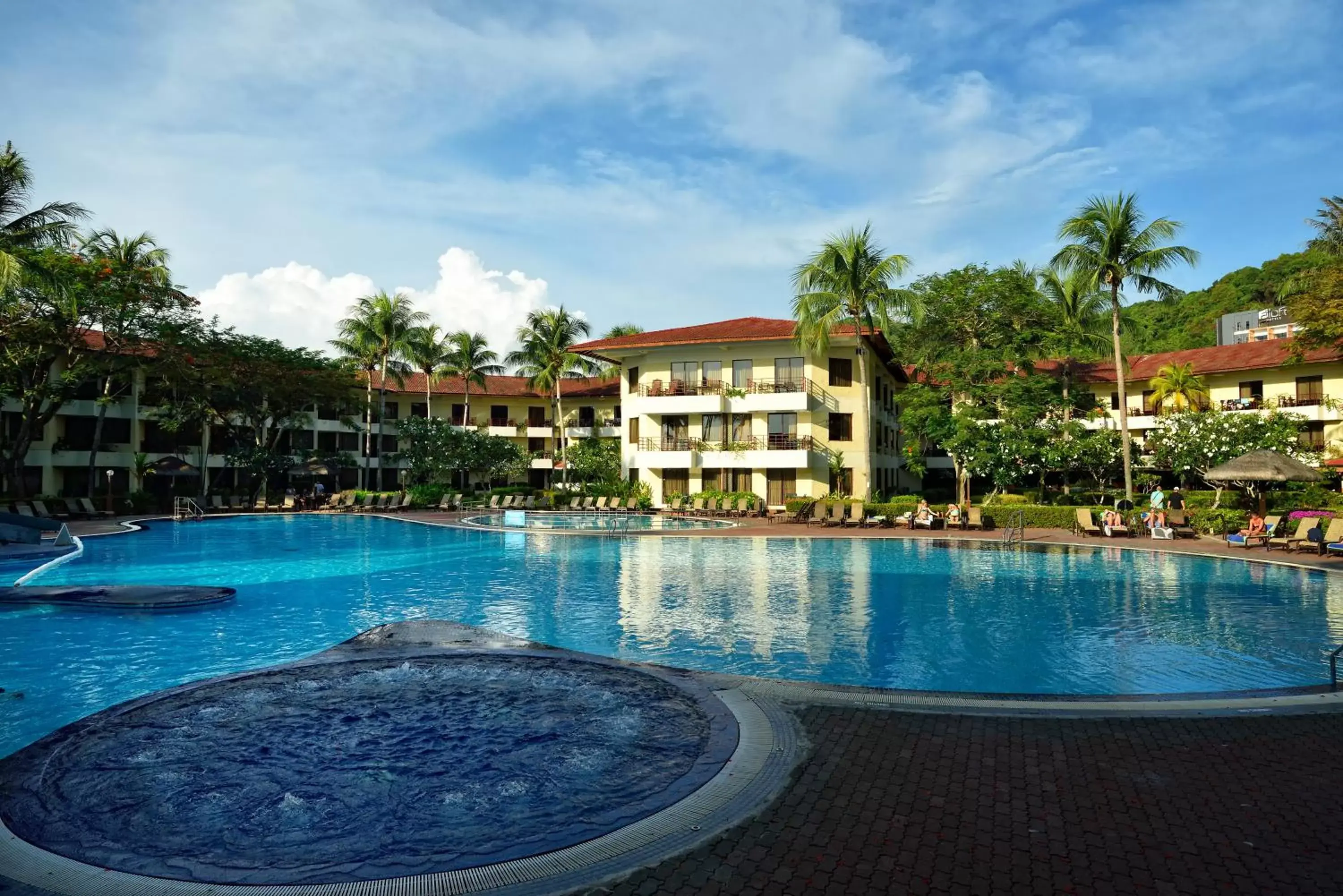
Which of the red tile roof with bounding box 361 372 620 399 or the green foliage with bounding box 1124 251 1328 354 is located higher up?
the green foliage with bounding box 1124 251 1328 354

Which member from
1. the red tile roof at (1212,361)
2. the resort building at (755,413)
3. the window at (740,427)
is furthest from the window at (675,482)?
the red tile roof at (1212,361)

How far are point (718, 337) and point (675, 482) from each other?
26.4ft

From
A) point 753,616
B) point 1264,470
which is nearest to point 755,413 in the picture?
point 1264,470

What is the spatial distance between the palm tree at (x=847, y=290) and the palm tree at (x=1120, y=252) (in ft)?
21.7

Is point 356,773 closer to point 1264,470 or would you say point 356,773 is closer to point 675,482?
point 1264,470

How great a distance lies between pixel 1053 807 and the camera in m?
5.18

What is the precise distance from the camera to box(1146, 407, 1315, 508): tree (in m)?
33.5

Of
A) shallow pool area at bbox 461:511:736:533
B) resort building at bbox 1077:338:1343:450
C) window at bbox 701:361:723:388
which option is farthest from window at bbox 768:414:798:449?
resort building at bbox 1077:338:1343:450

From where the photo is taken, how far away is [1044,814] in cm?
507

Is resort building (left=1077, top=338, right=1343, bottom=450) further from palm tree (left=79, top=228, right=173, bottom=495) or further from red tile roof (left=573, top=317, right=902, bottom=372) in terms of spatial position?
palm tree (left=79, top=228, right=173, bottom=495)

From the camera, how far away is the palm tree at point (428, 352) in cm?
4894

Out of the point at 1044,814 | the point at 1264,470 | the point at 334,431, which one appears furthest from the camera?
the point at 334,431

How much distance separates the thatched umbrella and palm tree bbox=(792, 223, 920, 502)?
45.6ft

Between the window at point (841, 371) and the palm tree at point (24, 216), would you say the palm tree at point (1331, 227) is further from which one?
the palm tree at point (24, 216)
